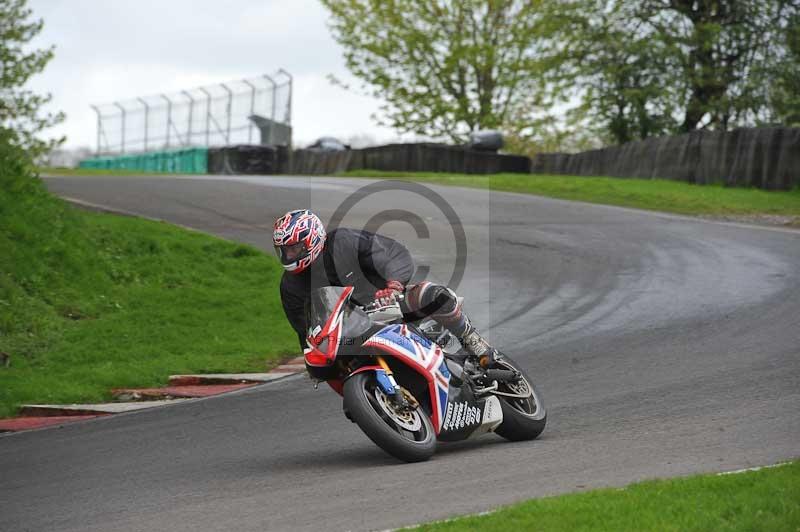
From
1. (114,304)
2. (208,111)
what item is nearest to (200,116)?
(208,111)

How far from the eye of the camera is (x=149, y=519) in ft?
20.0

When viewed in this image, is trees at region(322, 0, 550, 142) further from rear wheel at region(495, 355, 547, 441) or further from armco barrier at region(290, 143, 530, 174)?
rear wheel at region(495, 355, 547, 441)

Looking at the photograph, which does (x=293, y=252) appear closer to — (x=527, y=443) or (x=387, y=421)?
(x=387, y=421)

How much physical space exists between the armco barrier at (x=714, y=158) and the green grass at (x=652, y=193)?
20.1 inches

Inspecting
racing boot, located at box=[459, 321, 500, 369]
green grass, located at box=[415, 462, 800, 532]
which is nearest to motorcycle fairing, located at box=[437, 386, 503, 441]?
racing boot, located at box=[459, 321, 500, 369]

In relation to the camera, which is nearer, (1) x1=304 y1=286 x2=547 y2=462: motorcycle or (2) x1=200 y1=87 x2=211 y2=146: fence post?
(1) x1=304 y1=286 x2=547 y2=462: motorcycle

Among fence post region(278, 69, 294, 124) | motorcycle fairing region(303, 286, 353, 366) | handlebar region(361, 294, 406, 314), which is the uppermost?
fence post region(278, 69, 294, 124)

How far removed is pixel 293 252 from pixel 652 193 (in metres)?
21.4

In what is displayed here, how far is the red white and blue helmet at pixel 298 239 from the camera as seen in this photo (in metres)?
7.17

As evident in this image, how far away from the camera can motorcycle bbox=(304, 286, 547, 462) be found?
6938 millimetres

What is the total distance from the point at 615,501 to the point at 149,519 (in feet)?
8.19

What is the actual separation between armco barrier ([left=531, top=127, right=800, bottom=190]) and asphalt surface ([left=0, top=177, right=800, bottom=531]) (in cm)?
1015

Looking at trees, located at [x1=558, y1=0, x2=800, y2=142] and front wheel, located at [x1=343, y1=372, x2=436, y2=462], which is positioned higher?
trees, located at [x1=558, y1=0, x2=800, y2=142]

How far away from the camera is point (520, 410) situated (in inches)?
313
